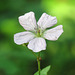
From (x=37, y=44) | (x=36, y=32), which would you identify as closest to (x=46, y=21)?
(x=36, y=32)

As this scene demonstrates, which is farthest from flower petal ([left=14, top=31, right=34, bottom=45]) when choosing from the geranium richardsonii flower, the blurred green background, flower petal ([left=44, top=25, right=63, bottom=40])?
the blurred green background

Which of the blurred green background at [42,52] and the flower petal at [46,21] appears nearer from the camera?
the flower petal at [46,21]

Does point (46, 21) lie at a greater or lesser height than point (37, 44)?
greater

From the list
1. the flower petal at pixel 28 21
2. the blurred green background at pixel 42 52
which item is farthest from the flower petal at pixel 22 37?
the blurred green background at pixel 42 52

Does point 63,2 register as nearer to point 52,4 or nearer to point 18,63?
point 52,4

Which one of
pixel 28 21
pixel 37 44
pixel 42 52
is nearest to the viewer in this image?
pixel 37 44

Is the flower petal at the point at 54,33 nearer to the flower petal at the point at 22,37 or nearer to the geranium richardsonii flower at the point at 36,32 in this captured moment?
the geranium richardsonii flower at the point at 36,32

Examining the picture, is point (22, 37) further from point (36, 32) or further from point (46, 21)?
point (46, 21)

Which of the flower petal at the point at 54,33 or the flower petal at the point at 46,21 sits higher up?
the flower petal at the point at 46,21

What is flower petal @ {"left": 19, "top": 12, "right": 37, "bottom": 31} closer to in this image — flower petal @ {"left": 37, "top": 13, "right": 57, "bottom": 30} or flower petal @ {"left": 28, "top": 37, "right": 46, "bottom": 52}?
flower petal @ {"left": 37, "top": 13, "right": 57, "bottom": 30}
